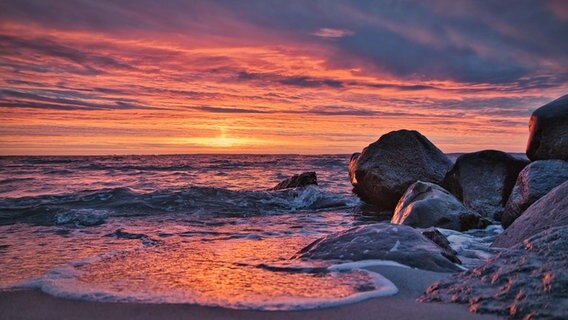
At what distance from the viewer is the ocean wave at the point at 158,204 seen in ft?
26.9

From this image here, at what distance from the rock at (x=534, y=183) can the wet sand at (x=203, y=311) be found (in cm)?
420

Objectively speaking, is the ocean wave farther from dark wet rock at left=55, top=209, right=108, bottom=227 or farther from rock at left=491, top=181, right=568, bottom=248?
rock at left=491, top=181, right=568, bottom=248

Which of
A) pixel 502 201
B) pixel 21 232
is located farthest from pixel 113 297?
pixel 502 201

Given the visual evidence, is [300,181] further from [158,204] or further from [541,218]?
[541,218]

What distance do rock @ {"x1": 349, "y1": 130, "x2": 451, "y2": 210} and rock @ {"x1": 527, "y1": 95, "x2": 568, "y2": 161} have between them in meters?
2.77

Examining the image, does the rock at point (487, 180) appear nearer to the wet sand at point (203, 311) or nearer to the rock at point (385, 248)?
the rock at point (385, 248)

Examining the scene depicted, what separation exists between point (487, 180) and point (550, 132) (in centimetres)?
139

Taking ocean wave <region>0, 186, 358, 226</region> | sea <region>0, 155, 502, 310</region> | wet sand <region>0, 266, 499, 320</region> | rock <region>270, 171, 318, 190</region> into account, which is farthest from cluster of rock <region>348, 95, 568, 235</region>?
wet sand <region>0, 266, 499, 320</region>

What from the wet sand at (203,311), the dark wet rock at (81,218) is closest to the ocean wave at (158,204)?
the dark wet rock at (81,218)

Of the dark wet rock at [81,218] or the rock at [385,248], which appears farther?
the dark wet rock at [81,218]

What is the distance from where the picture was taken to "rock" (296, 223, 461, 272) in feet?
13.4

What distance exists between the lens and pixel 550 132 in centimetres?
775

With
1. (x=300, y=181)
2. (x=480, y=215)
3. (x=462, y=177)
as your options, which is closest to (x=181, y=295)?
(x=480, y=215)

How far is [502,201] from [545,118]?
1562 mm
